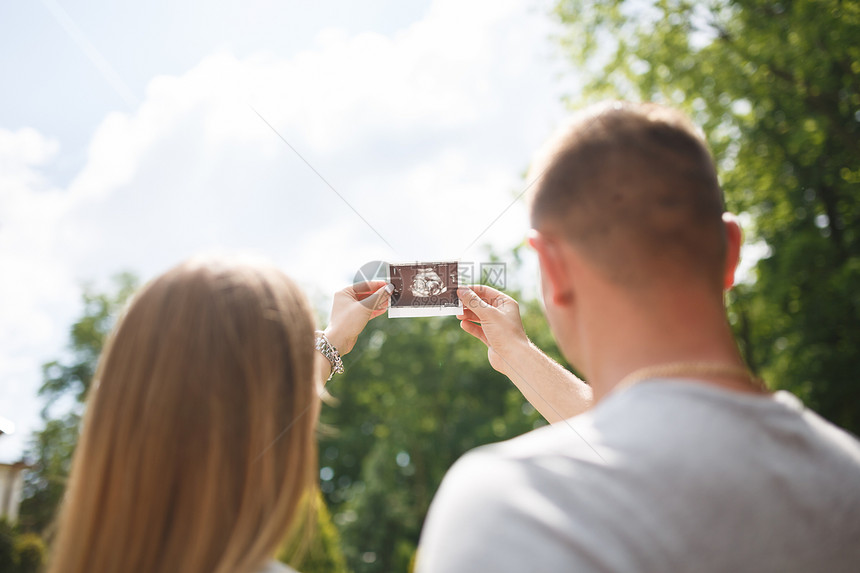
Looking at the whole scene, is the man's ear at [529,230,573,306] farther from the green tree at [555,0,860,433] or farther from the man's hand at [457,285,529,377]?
the green tree at [555,0,860,433]

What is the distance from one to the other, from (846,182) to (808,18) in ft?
15.9

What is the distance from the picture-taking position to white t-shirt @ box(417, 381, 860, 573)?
1.12m

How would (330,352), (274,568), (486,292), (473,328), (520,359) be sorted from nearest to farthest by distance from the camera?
(274,568)
(330,352)
(520,359)
(486,292)
(473,328)

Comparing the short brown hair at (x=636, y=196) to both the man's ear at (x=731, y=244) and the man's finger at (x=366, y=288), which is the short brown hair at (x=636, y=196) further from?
the man's finger at (x=366, y=288)

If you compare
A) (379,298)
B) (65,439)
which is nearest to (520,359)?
(379,298)

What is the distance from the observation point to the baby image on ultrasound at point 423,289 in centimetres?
310

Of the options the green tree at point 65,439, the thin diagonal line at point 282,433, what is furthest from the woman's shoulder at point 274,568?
the green tree at point 65,439

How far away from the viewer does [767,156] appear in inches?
630

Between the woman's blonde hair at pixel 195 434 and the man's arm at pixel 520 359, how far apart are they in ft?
5.11

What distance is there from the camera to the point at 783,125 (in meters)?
15.1

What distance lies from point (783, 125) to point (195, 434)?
54.4ft

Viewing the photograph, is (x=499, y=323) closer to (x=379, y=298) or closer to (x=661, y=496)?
(x=379, y=298)

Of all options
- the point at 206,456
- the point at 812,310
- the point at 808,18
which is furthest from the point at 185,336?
the point at 812,310

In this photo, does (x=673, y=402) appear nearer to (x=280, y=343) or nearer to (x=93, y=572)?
(x=280, y=343)
